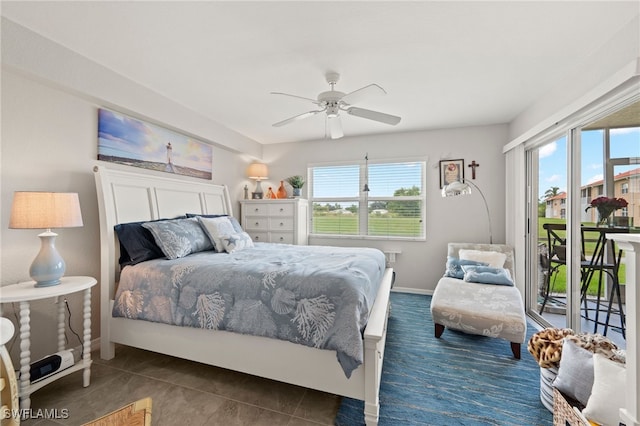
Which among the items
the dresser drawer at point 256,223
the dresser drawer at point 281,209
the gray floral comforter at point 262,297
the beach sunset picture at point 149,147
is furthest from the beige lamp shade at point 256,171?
the gray floral comforter at point 262,297

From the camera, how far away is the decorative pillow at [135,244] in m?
2.27

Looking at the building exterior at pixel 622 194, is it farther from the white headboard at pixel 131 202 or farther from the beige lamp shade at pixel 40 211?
the white headboard at pixel 131 202

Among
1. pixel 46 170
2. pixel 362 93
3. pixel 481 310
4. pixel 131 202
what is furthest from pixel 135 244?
pixel 481 310

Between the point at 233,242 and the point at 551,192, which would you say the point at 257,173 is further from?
the point at 551,192

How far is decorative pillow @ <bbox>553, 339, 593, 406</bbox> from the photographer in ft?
4.49

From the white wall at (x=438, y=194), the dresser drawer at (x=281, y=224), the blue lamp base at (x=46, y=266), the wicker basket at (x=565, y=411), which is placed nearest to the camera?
the wicker basket at (x=565, y=411)

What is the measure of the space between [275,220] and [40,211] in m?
2.83

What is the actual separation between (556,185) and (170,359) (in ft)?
13.3

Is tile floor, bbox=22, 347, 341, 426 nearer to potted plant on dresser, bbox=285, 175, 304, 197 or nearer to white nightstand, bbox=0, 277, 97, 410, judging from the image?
white nightstand, bbox=0, 277, 97, 410

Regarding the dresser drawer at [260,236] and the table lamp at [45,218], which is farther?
the dresser drawer at [260,236]

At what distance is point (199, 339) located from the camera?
6.44ft

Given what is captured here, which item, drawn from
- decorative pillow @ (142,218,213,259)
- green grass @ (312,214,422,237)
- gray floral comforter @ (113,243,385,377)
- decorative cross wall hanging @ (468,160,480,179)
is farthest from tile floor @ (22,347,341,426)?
decorative cross wall hanging @ (468,160,480,179)

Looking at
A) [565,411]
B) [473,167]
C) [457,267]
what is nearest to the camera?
[565,411]

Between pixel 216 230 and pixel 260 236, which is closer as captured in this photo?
pixel 216 230
